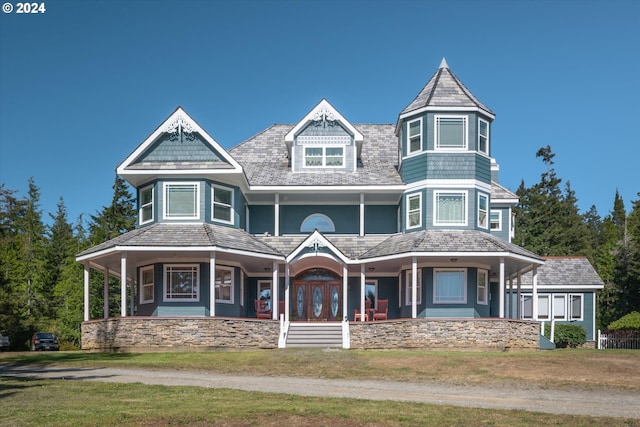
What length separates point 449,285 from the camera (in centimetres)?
3550

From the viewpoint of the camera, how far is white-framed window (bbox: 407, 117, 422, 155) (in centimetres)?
3688

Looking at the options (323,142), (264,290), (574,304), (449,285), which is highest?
(323,142)

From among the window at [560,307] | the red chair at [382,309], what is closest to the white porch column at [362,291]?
the red chair at [382,309]

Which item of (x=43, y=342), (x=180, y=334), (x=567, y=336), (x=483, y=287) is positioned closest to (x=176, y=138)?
(x=180, y=334)

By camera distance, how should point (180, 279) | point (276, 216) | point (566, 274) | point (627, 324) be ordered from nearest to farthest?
point (180, 279) → point (276, 216) → point (627, 324) → point (566, 274)

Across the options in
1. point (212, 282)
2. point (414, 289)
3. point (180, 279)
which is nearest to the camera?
point (414, 289)

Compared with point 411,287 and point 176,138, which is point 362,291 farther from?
point 176,138

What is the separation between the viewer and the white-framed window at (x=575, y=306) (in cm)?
4731

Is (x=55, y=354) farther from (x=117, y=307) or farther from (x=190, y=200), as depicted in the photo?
(x=117, y=307)

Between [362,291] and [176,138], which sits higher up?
[176,138]

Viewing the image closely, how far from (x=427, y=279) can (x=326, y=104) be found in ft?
31.3

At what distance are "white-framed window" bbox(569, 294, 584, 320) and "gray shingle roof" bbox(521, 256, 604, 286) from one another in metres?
0.86

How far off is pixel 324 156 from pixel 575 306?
17.3 m

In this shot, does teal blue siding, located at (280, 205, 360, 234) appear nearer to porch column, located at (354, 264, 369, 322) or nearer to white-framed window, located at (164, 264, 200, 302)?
porch column, located at (354, 264, 369, 322)
